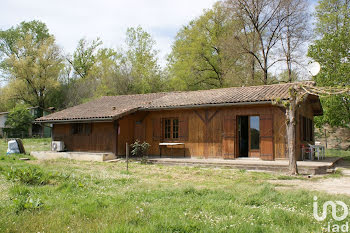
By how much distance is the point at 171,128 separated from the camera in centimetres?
1598

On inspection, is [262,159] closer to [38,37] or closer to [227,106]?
[227,106]

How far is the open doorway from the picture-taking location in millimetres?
14797

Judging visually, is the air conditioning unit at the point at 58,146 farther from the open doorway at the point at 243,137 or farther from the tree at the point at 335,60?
the tree at the point at 335,60

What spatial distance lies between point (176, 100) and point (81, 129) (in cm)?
571

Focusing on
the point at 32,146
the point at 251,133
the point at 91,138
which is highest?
the point at 251,133

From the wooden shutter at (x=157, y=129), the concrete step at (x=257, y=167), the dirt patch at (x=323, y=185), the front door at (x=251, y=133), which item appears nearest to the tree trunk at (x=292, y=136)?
the concrete step at (x=257, y=167)

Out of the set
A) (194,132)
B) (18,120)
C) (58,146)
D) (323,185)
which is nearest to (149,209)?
(323,185)

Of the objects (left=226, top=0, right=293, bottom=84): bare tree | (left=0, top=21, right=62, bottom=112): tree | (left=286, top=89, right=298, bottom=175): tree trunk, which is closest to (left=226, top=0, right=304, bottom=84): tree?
(left=226, top=0, right=293, bottom=84): bare tree

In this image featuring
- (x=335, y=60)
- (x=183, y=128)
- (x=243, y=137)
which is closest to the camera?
(x=243, y=137)

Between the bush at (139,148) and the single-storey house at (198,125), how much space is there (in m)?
0.44

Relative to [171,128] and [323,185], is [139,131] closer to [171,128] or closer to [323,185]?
[171,128]

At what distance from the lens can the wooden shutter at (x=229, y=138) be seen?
13938 millimetres

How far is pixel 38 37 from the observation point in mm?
44750

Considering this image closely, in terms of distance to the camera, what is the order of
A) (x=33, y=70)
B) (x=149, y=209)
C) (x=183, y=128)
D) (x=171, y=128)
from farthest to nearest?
1. (x=33, y=70)
2. (x=171, y=128)
3. (x=183, y=128)
4. (x=149, y=209)
